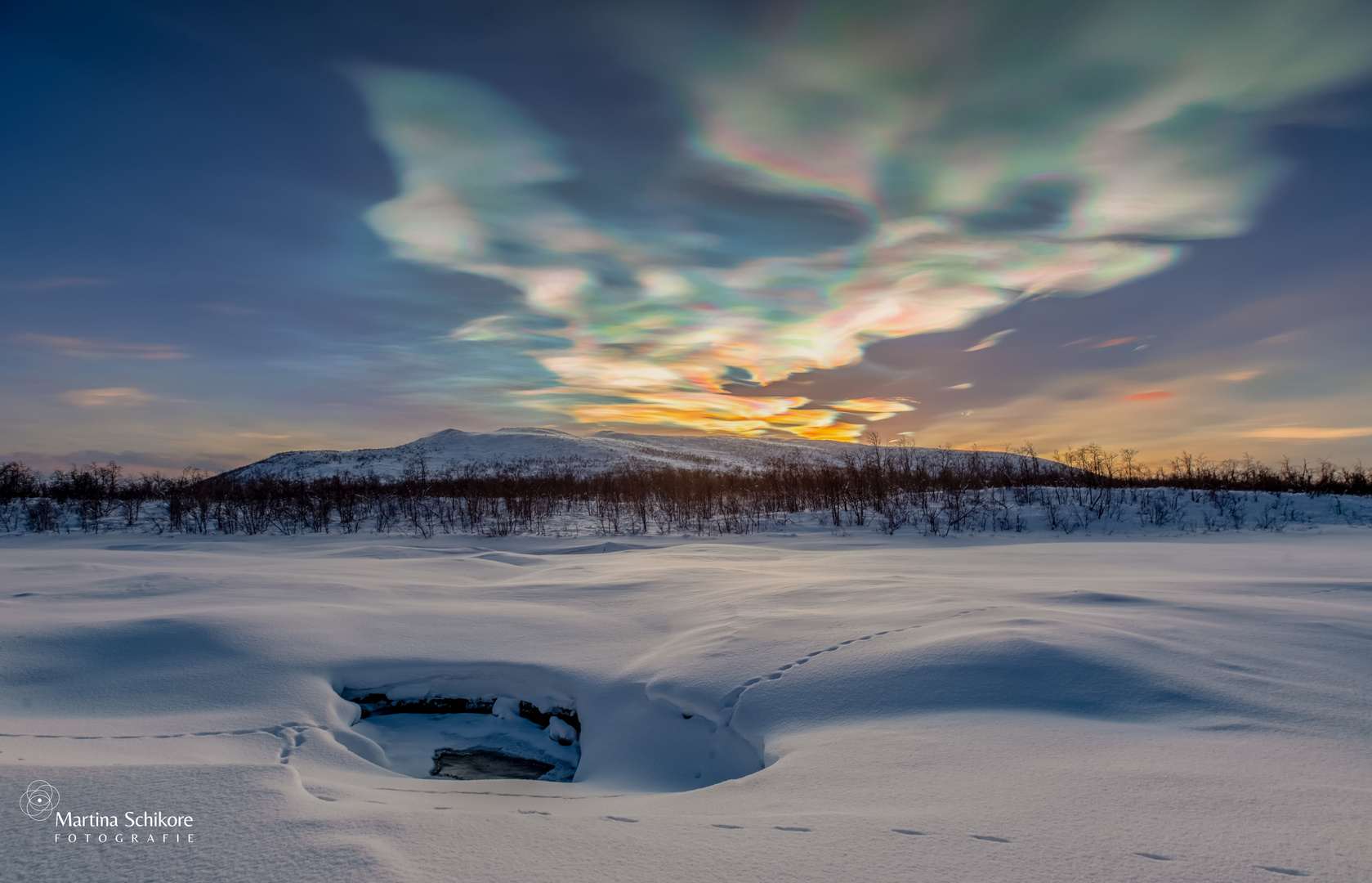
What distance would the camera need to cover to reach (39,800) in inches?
68.4

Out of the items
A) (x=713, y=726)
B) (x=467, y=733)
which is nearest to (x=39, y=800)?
(x=467, y=733)

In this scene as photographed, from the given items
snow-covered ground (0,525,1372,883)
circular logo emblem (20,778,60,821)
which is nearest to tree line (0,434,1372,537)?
snow-covered ground (0,525,1372,883)

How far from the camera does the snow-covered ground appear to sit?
1.54 meters

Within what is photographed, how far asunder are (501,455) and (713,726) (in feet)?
145

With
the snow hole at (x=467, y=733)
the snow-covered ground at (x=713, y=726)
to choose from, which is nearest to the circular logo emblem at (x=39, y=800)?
the snow-covered ground at (x=713, y=726)

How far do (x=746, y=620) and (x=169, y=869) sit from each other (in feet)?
9.98

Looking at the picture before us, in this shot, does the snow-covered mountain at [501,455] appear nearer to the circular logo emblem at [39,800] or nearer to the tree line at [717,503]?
the tree line at [717,503]

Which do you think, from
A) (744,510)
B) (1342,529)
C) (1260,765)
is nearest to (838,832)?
(1260,765)

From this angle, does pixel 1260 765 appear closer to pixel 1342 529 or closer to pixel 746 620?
pixel 746 620

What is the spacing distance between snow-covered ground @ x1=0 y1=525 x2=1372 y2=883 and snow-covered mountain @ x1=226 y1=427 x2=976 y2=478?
30439 millimetres

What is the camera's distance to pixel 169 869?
57.9 inches

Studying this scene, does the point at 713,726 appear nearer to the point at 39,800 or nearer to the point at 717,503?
the point at 39,800

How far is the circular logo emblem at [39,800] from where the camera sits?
1.67 metres

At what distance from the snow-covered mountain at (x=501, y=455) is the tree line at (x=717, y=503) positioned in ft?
50.4
